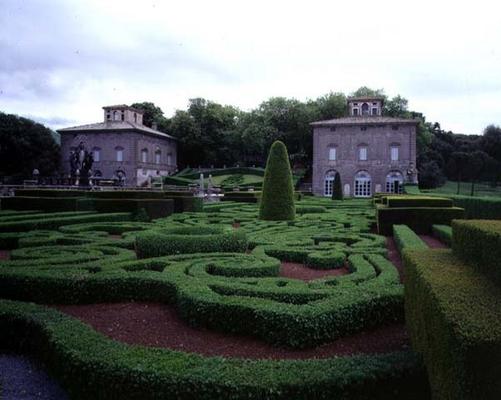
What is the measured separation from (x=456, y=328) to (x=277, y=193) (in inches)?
507

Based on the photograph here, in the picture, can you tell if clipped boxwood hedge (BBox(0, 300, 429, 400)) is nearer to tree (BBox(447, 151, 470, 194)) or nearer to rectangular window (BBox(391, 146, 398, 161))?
rectangular window (BBox(391, 146, 398, 161))

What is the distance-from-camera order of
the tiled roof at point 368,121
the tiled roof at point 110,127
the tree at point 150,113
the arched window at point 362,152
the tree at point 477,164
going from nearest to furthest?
the tiled roof at point 368,121 < the arched window at point 362,152 < the tree at point 477,164 < the tiled roof at point 110,127 < the tree at point 150,113

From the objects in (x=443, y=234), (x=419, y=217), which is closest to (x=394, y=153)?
(x=419, y=217)

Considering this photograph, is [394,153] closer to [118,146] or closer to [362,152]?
[362,152]

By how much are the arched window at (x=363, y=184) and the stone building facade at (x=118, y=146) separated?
908 inches

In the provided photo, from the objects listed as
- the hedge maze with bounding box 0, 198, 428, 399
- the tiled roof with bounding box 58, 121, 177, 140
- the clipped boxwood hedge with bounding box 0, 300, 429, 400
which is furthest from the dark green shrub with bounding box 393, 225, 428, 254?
the tiled roof with bounding box 58, 121, 177, 140

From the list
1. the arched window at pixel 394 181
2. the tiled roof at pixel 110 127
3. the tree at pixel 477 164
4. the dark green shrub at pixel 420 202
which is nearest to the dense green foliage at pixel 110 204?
the dark green shrub at pixel 420 202

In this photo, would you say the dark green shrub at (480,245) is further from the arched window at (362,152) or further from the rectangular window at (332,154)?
the rectangular window at (332,154)

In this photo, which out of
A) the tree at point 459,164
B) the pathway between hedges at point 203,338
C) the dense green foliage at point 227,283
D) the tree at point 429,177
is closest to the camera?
the pathway between hedges at point 203,338

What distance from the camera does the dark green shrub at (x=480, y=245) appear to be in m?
3.35

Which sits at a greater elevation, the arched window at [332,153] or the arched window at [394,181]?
the arched window at [332,153]

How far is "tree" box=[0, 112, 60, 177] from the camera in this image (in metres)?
49.2

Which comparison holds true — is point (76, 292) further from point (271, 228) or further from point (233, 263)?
point (271, 228)

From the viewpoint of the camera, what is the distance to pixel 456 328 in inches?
101
